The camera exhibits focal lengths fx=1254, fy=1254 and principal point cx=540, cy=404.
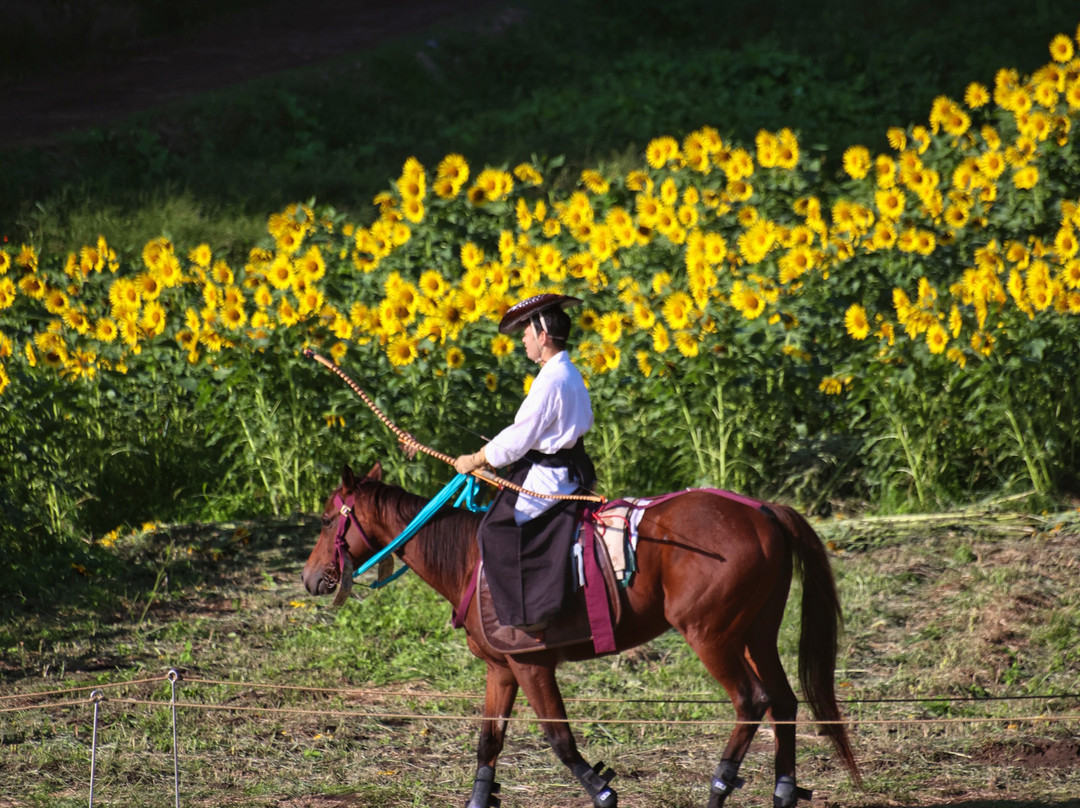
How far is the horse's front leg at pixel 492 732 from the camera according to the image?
4609mm

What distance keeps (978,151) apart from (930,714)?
519 cm

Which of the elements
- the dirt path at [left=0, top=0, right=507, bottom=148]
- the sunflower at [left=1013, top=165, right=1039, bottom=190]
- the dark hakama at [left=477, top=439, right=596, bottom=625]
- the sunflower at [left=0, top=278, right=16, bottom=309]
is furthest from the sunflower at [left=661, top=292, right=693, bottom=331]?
the dirt path at [left=0, top=0, right=507, bottom=148]

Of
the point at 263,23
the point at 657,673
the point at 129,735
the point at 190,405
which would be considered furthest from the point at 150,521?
the point at 263,23

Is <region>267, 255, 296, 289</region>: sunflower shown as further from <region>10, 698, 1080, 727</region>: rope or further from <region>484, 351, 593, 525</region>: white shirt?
<region>484, 351, 593, 525</region>: white shirt

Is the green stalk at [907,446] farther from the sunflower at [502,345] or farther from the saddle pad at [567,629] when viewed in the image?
the saddle pad at [567,629]

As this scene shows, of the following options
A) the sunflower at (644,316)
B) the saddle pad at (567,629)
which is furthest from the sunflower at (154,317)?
the saddle pad at (567,629)

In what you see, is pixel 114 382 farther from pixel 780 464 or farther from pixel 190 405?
pixel 780 464

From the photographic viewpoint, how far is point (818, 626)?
4551 millimetres

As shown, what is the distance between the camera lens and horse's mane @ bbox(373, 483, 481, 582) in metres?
4.77

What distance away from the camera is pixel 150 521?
27.2ft

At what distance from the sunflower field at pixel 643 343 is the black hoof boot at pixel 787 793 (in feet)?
10.3

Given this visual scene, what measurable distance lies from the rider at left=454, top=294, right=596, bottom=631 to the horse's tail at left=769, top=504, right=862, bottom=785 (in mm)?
754

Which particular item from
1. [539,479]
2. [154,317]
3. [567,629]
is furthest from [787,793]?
[154,317]

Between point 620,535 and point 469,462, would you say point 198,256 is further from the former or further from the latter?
point 620,535
